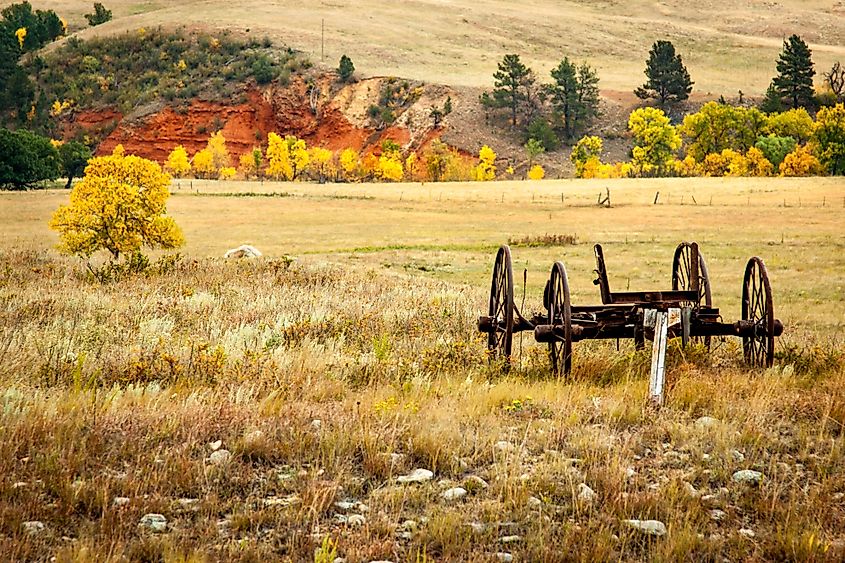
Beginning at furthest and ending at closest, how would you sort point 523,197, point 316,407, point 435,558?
1. point 523,197
2. point 316,407
3. point 435,558

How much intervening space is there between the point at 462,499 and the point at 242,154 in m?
130

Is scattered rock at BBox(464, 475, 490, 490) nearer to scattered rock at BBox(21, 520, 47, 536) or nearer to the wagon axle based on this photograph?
scattered rock at BBox(21, 520, 47, 536)

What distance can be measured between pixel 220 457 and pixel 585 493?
2.71 metres

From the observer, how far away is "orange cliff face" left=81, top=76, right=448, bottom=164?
421ft

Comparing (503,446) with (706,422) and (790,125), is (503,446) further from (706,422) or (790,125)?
(790,125)

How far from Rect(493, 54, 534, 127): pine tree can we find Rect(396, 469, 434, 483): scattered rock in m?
130

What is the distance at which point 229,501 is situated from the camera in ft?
18.5

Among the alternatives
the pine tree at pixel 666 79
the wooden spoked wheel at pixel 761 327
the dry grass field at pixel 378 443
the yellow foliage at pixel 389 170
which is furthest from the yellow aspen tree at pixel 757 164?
the wooden spoked wheel at pixel 761 327

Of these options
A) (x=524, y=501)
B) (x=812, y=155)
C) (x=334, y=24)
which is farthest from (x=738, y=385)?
(x=334, y=24)

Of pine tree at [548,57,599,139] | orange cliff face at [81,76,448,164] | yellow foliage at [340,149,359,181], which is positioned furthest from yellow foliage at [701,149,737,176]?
yellow foliage at [340,149,359,181]

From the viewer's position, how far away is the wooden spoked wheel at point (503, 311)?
10003mm

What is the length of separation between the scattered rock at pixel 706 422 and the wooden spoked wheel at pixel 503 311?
2739 millimetres

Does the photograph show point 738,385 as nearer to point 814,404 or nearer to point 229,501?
point 814,404

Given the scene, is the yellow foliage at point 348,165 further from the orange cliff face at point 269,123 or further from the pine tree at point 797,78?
the pine tree at point 797,78
